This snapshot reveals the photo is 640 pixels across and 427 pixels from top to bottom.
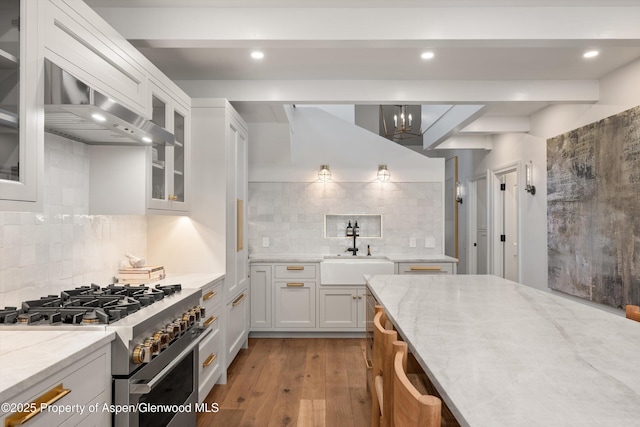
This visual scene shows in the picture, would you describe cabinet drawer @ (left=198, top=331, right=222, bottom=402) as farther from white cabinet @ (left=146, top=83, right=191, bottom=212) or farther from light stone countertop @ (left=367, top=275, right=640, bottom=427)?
light stone countertop @ (left=367, top=275, right=640, bottom=427)

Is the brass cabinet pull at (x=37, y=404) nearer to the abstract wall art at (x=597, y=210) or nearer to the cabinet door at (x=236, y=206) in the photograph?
the cabinet door at (x=236, y=206)

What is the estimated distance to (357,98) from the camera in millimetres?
3545

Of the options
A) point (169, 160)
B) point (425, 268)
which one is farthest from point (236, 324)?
point (425, 268)

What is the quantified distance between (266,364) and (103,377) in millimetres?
2278

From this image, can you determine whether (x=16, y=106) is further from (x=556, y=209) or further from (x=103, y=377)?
(x=556, y=209)

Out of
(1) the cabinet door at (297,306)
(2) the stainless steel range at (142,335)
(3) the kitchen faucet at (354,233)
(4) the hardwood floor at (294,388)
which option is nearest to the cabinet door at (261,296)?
(1) the cabinet door at (297,306)

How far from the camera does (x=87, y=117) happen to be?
5.62 ft

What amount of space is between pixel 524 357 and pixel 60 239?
227 centimetres

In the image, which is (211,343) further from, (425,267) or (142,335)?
(425,267)

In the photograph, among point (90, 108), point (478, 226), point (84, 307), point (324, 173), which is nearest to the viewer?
point (90, 108)

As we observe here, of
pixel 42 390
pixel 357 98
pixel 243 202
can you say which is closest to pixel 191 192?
pixel 243 202

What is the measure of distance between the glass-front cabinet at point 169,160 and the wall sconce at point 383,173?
103 inches

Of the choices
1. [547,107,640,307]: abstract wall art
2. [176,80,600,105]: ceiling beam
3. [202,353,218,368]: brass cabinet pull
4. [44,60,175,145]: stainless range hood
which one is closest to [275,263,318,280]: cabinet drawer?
[202,353,218,368]: brass cabinet pull

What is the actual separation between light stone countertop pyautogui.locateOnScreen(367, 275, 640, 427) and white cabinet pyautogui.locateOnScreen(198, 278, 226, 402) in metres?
1.26
